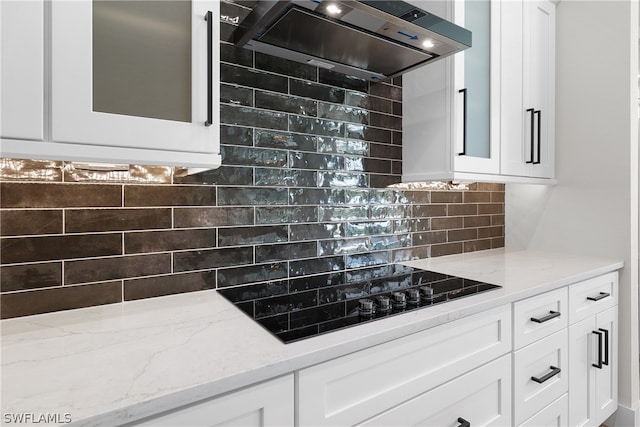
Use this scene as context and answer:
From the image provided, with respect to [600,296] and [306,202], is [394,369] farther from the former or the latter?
[600,296]

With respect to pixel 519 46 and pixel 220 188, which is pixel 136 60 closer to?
pixel 220 188

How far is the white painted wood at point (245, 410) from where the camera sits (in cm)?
67

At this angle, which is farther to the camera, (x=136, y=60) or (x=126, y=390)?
(x=136, y=60)

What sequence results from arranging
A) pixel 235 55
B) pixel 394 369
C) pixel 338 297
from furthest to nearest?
pixel 235 55 < pixel 338 297 < pixel 394 369

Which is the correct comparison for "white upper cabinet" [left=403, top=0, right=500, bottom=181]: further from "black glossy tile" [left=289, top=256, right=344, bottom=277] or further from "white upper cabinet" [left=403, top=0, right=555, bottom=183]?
"black glossy tile" [left=289, top=256, right=344, bottom=277]

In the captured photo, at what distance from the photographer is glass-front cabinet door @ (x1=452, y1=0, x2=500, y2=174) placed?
1.61 m

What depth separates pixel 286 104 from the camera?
1.49 meters

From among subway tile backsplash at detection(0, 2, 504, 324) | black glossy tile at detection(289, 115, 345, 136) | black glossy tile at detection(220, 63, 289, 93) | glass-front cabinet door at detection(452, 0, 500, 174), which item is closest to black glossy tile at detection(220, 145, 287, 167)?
subway tile backsplash at detection(0, 2, 504, 324)

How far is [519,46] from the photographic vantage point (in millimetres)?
1919

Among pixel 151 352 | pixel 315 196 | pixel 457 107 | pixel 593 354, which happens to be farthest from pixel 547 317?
pixel 151 352

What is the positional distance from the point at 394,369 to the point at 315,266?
682mm

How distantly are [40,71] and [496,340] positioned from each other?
1.54 metres

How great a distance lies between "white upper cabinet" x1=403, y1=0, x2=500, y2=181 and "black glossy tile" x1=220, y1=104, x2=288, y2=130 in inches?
27.5

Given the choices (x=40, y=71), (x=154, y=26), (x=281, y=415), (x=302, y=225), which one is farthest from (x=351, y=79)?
(x=281, y=415)
